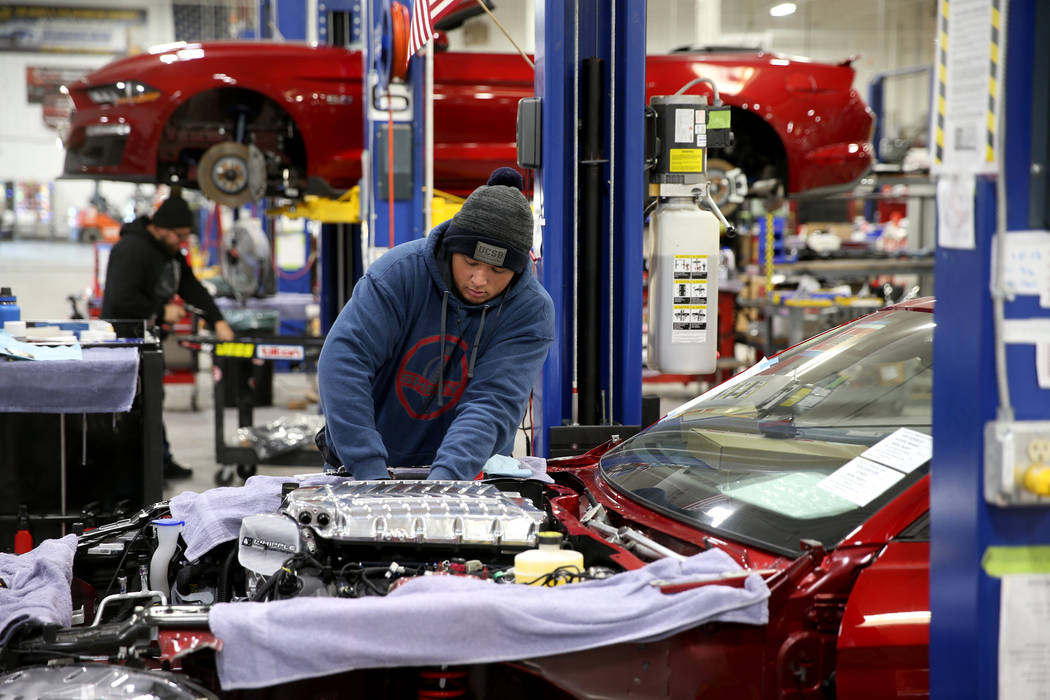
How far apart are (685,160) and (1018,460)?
7.47 ft

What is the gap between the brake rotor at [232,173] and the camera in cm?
648

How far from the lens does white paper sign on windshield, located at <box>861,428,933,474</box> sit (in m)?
Result: 2.17

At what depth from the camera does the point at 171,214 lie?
21.2 ft

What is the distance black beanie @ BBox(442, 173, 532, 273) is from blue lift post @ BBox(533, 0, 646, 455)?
1.00 meters

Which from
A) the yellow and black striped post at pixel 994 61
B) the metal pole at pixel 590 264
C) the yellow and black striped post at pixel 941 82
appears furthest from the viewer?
the metal pole at pixel 590 264

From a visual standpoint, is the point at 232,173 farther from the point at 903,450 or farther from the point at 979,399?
the point at 979,399

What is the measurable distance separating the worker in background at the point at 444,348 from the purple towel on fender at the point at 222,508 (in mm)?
191

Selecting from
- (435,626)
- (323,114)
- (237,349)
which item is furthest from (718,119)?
(237,349)

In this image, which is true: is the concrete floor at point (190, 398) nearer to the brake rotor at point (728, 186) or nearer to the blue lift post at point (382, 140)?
the blue lift post at point (382, 140)

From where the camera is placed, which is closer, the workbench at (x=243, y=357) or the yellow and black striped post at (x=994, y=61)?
the yellow and black striped post at (x=994, y=61)

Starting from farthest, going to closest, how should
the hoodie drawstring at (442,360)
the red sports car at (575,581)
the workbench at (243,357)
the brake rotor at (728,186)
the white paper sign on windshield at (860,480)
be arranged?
1. the brake rotor at (728,186)
2. the workbench at (243,357)
3. the hoodie drawstring at (442,360)
4. the white paper sign on windshield at (860,480)
5. the red sports car at (575,581)

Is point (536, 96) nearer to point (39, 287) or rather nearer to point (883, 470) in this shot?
point (883, 470)

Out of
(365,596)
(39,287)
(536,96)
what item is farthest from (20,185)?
(365,596)

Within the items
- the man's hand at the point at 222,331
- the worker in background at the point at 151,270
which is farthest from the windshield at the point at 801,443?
the worker in background at the point at 151,270
